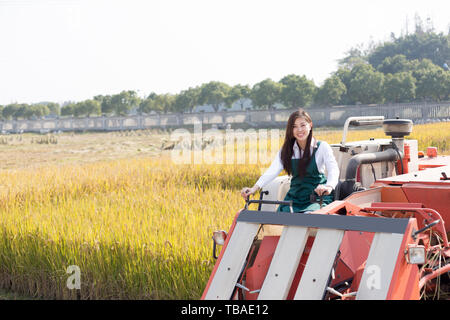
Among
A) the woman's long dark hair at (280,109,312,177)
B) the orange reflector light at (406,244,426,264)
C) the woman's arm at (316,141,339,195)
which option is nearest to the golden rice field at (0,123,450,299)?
the woman's long dark hair at (280,109,312,177)

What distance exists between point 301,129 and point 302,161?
0.26m

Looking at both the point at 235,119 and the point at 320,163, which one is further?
the point at 235,119

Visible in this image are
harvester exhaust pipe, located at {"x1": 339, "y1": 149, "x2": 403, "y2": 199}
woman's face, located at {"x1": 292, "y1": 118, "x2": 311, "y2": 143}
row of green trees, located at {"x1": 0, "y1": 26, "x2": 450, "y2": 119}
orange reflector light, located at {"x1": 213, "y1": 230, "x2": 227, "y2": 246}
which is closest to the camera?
orange reflector light, located at {"x1": 213, "y1": 230, "x2": 227, "y2": 246}

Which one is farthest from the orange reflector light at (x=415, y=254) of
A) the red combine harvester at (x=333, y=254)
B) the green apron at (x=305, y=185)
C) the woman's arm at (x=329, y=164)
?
the green apron at (x=305, y=185)

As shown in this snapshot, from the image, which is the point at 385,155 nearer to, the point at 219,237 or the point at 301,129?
the point at 301,129

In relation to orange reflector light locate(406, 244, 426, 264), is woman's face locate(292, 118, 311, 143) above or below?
above

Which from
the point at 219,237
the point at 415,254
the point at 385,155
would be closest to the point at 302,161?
the point at 219,237

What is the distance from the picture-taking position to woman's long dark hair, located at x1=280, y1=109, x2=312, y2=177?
12.9ft

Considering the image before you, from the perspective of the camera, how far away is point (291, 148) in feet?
13.3

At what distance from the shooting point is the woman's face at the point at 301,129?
3910mm

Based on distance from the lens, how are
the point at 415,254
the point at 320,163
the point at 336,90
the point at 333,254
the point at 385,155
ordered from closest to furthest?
the point at 415,254 → the point at 333,254 → the point at 320,163 → the point at 385,155 → the point at 336,90

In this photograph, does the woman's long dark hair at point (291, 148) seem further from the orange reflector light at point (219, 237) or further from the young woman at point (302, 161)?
the orange reflector light at point (219, 237)

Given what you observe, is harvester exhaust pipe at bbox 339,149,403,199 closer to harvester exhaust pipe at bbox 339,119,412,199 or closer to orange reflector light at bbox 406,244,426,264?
harvester exhaust pipe at bbox 339,119,412,199
